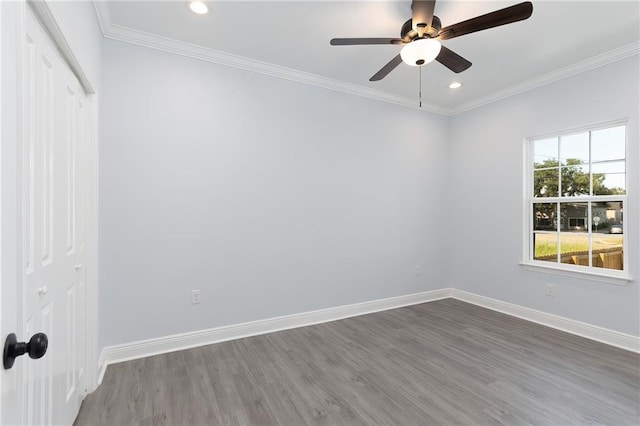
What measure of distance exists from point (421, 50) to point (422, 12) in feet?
0.82

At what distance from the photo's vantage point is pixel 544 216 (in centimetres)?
370

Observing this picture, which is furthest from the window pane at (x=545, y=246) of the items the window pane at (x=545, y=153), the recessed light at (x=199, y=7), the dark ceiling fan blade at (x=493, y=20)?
the recessed light at (x=199, y=7)

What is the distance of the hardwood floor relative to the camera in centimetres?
196

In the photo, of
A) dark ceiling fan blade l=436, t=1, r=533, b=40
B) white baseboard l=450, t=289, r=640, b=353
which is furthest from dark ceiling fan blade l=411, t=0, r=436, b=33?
white baseboard l=450, t=289, r=640, b=353

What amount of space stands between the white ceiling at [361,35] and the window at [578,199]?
0.79 m

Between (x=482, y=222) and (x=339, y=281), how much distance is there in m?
2.22

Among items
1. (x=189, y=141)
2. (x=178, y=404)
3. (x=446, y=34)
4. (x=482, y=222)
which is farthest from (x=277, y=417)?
(x=482, y=222)

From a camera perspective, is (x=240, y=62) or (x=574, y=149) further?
(x=574, y=149)

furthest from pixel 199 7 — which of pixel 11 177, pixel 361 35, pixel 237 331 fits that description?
pixel 237 331

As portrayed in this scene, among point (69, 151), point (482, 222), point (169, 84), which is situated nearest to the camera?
point (69, 151)

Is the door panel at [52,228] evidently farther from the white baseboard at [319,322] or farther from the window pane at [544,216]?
the window pane at [544,216]

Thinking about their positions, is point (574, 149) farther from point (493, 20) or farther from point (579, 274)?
point (493, 20)

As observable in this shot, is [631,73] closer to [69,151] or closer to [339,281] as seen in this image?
[339,281]

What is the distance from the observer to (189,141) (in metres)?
2.89
